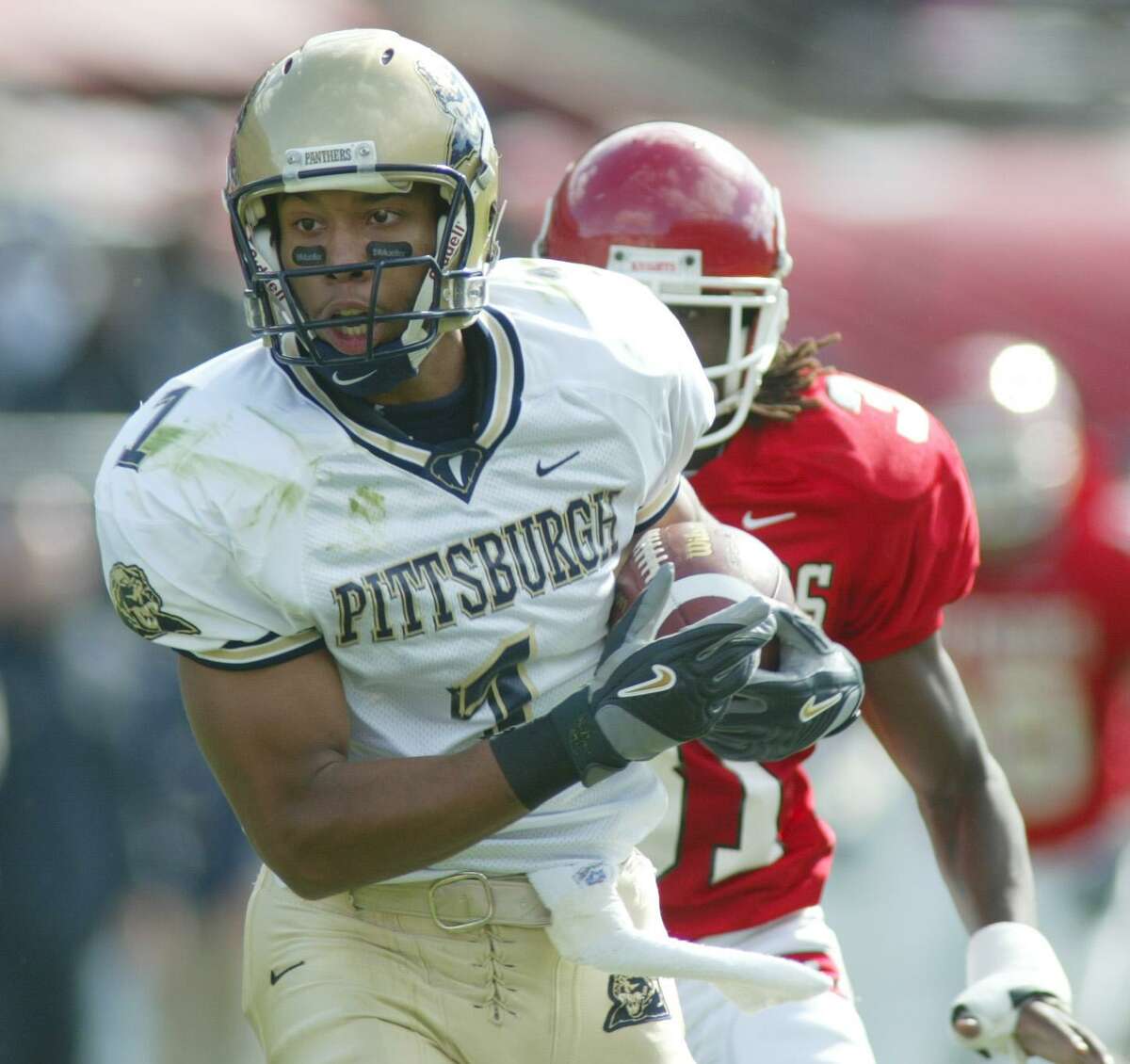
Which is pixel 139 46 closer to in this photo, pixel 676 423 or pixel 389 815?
pixel 676 423

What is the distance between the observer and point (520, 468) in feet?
8.67

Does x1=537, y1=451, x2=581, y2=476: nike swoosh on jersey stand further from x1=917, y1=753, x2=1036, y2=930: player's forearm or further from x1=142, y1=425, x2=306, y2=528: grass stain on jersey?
x1=917, y1=753, x2=1036, y2=930: player's forearm

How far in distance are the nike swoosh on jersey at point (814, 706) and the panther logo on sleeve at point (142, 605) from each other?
760mm

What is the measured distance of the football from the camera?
265 centimetres

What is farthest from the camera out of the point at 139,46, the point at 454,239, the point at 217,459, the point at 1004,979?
the point at 139,46

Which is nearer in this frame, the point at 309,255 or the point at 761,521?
the point at 309,255

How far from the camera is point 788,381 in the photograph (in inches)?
136

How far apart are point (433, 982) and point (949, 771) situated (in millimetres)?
1076

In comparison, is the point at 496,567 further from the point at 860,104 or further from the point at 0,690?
the point at 860,104

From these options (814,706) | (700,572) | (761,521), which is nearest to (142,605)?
(700,572)

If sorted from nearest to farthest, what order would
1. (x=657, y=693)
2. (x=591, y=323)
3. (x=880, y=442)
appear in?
1. (x=657, y=693)
2. (x=591, y=323)
3. (x=880, y=442)

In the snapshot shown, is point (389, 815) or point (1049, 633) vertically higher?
point (389, 815)

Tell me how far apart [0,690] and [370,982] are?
98.5 inches

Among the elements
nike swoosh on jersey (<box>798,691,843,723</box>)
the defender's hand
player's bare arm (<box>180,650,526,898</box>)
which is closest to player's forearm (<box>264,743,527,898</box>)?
player's bare arm (<box>180,650,526,898</box>)
